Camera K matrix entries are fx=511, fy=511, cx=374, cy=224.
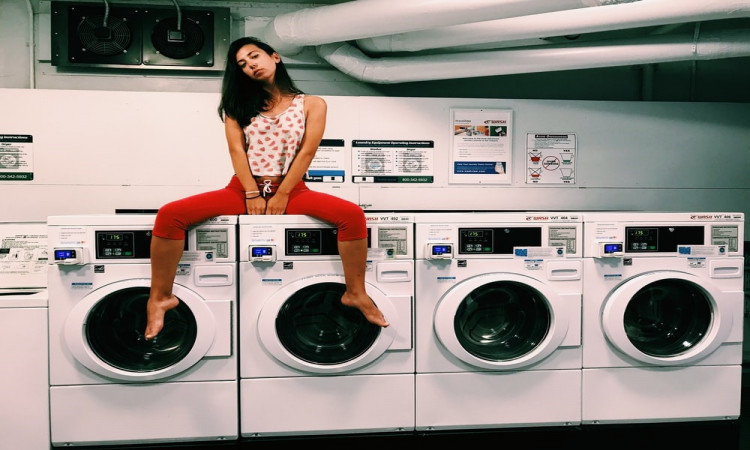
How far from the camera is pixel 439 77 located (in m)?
3.01

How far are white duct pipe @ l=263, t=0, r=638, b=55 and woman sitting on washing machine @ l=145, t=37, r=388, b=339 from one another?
0.58 meters

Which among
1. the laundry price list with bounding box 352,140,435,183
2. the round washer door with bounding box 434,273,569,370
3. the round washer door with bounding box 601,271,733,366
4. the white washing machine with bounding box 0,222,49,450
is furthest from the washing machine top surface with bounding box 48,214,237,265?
the round washer door with bounding box 601,271,733,366

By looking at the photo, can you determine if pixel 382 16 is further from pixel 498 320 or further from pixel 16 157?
pixel 16 157

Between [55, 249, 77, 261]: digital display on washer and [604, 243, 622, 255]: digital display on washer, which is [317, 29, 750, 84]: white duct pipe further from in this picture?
[55, 249, 77, 261]: digital display on washer

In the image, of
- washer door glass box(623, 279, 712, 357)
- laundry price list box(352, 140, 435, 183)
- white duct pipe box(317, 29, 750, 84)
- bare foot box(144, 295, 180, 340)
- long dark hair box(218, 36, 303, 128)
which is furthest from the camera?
laundry price list box(352, 140, 435, 183)

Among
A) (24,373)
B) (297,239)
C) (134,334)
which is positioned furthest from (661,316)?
(24,373)

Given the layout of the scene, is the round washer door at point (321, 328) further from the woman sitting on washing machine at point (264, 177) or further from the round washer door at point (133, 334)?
the round washer door at point (133, 334)

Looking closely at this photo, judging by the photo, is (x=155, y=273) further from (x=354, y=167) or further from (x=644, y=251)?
(x=644, y=251)

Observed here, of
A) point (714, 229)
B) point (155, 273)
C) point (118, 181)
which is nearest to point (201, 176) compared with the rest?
point (118, 181)

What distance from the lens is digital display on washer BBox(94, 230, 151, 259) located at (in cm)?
206

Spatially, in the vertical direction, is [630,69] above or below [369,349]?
above

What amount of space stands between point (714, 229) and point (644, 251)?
34 centimetres

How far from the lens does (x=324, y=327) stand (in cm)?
220

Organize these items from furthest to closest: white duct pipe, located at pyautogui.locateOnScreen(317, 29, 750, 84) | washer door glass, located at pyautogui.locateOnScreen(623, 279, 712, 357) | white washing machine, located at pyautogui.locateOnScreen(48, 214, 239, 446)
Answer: white duct pipe, located at pyautogui.locateOnScreen(317, 29, 750, 84), washer door glass, located at pyautogui.locateOnScreen(623, 279, 712, 357), white washing machine, located at pyautogui.locateOnScreen(48, 214, 239, 446)
